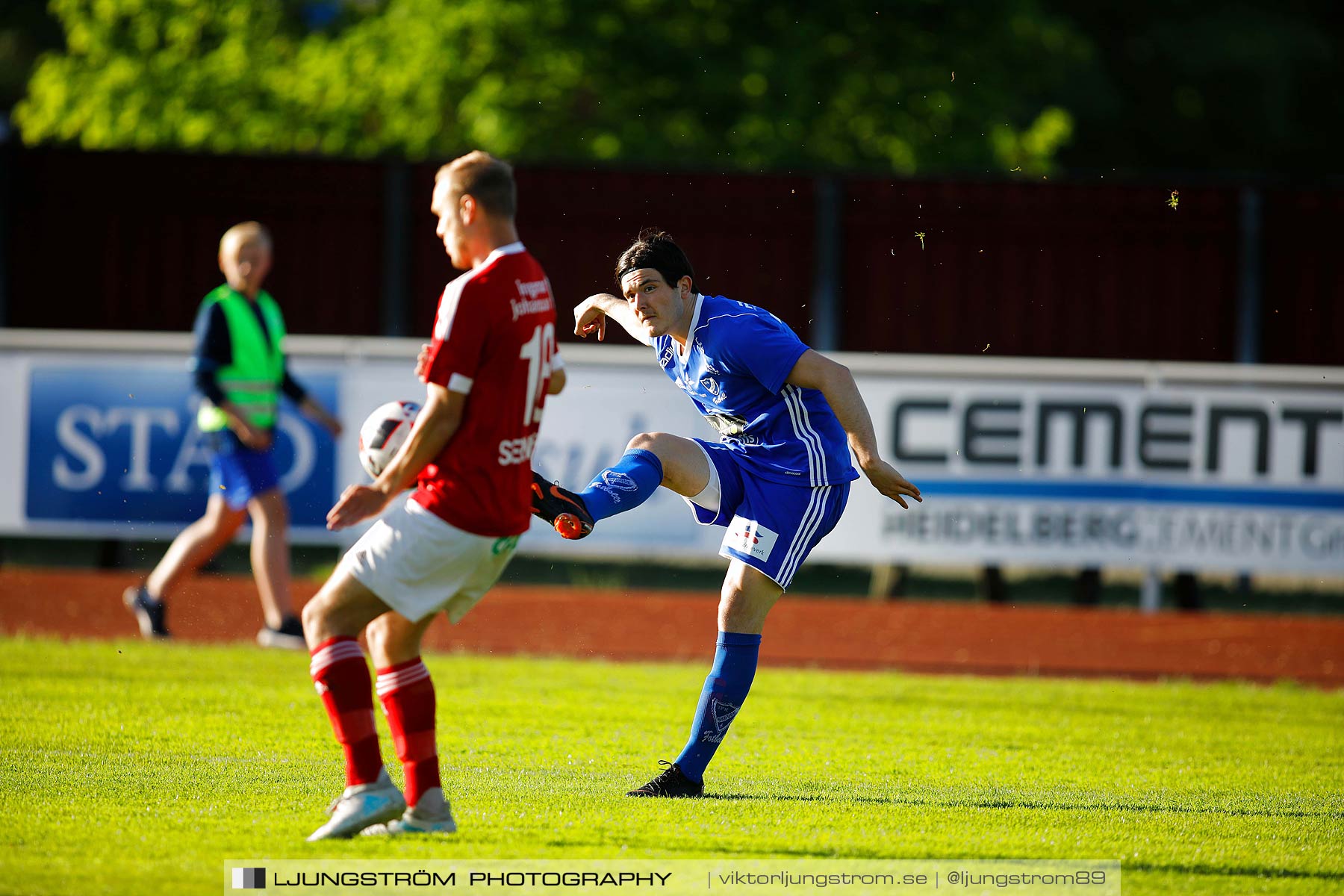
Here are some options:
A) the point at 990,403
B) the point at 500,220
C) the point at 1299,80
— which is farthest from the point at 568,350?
the point at 1299,80

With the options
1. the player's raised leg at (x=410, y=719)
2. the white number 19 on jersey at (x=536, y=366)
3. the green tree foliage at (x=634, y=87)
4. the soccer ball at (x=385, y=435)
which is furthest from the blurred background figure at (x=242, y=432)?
the green tree foliage at (x=634, y=87)

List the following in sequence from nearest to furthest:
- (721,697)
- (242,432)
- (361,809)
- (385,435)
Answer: (361,809)
(385,435)
(721,697)
(242,432)

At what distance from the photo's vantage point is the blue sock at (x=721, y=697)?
5402 millimetres

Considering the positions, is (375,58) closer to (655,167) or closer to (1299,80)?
(655,167)

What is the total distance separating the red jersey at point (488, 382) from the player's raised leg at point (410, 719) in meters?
0.42

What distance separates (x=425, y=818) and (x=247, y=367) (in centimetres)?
487

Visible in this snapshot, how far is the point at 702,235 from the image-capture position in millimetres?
16078

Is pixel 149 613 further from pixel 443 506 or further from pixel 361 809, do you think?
pixel 443 506

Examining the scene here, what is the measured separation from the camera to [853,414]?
5199mm

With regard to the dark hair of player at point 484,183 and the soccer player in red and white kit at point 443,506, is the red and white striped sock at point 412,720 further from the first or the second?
the dark hair of player at point 484,183

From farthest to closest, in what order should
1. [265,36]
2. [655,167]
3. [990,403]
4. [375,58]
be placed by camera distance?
[265,36] < [375,58] < [655,167] < [990,403]

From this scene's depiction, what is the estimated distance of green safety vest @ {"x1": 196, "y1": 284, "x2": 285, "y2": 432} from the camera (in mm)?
8727

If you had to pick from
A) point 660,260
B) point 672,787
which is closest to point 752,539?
point 672,787

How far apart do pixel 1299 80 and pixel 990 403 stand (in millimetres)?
19369
